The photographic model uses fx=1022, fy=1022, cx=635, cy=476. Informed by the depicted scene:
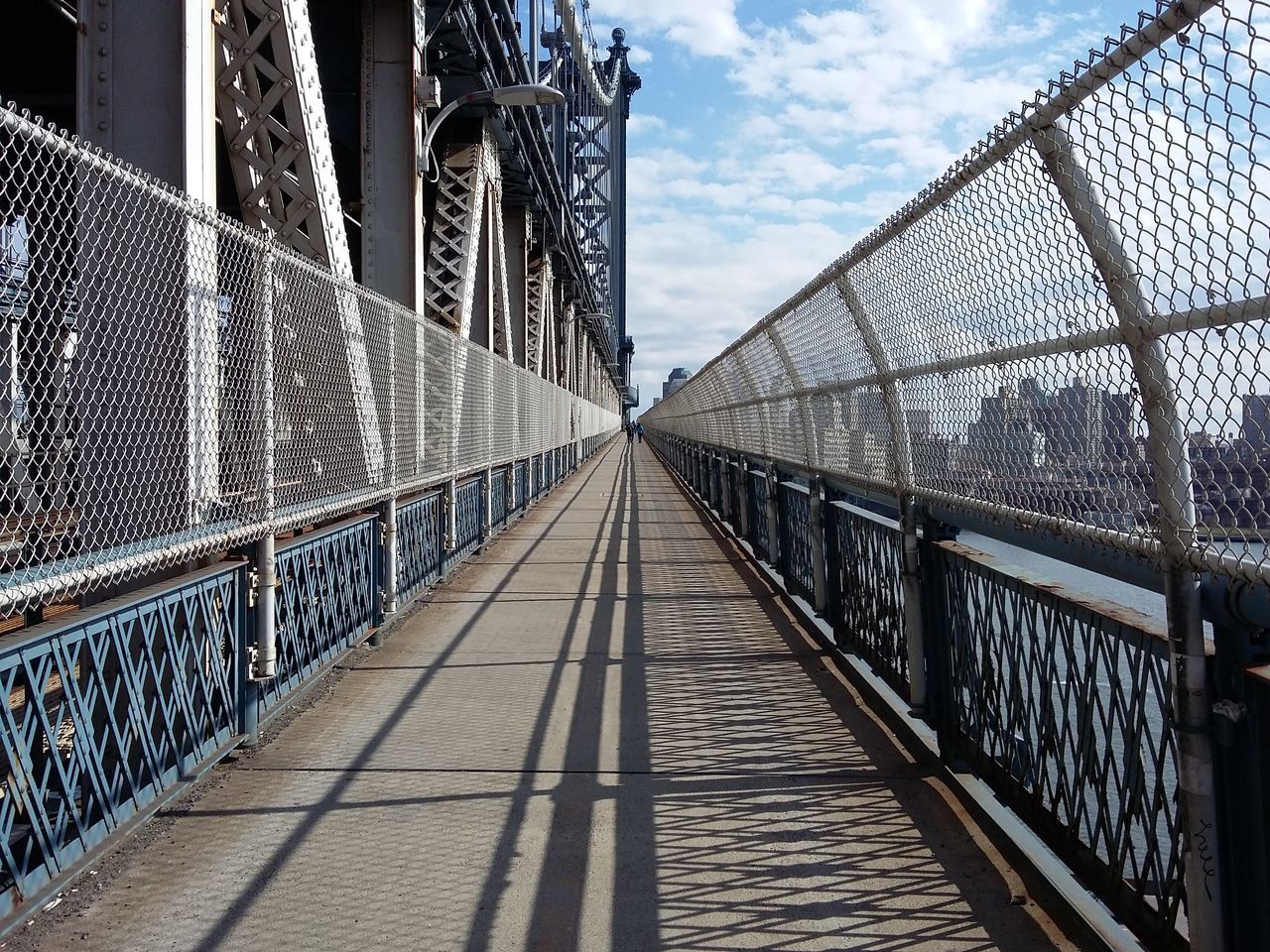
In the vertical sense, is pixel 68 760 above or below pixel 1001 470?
below

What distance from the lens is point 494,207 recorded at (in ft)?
47.6

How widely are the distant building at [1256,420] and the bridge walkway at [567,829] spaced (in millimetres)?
1436

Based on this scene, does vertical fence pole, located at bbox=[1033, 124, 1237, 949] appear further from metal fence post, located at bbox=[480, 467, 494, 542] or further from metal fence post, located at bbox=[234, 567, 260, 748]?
metal fence post, located at bbox=[480, 467, 494, 542]

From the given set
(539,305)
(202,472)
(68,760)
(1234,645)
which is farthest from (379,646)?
(539,305)

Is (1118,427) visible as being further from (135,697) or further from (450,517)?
(450,517)

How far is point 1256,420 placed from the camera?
6.09 ft

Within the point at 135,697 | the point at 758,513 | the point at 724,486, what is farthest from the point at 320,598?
the point at 724,486

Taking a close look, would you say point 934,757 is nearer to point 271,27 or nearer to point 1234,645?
point 1234,645

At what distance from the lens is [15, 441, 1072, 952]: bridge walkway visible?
8.94 ft

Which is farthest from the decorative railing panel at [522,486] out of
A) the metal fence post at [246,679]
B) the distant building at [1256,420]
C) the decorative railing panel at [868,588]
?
the distant building at [1256,420]

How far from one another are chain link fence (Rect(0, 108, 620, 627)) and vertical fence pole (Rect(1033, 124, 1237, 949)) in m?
2.46

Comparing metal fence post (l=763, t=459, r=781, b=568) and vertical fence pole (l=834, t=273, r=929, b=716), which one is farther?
metal fence post (l=763, t=459, r=781, b=568)

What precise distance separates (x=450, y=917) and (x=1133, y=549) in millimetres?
1986

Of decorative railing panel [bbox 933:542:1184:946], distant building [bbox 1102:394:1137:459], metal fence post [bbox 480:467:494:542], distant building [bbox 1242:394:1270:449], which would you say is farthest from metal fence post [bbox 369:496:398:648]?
distant building [bbox 1242:394:1270:449]
